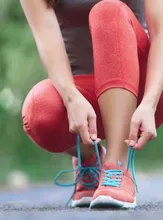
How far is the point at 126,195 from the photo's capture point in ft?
3.64

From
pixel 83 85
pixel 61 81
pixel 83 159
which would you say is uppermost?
pixel 61 81

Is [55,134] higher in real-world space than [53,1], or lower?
lower

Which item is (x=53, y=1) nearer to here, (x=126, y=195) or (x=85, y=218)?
(x=126, y=195)

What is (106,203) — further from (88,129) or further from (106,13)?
(106,13)

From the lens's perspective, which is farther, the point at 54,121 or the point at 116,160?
the point at 54,121

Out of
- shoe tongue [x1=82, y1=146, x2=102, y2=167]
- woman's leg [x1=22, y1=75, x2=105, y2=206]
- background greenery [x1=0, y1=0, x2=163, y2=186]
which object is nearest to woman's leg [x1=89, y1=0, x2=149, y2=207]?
woman's leg [x1=22, y1=75, x2=105, y2=206]

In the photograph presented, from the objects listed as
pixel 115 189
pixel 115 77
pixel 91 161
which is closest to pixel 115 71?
pixel 115 77

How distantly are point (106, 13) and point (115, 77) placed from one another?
0.12 meters

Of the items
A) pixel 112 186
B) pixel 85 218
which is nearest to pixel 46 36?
pixel 112 186

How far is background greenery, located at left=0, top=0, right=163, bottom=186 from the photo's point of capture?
364 cm

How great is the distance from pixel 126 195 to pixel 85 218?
0.22 meters

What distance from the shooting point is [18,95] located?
3729mm

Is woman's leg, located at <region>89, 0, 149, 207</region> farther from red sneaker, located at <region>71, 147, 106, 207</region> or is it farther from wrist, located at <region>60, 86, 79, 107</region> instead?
red sneaker, located at <region>71, 147, 106, 207</region>

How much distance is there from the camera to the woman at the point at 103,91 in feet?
3.73
